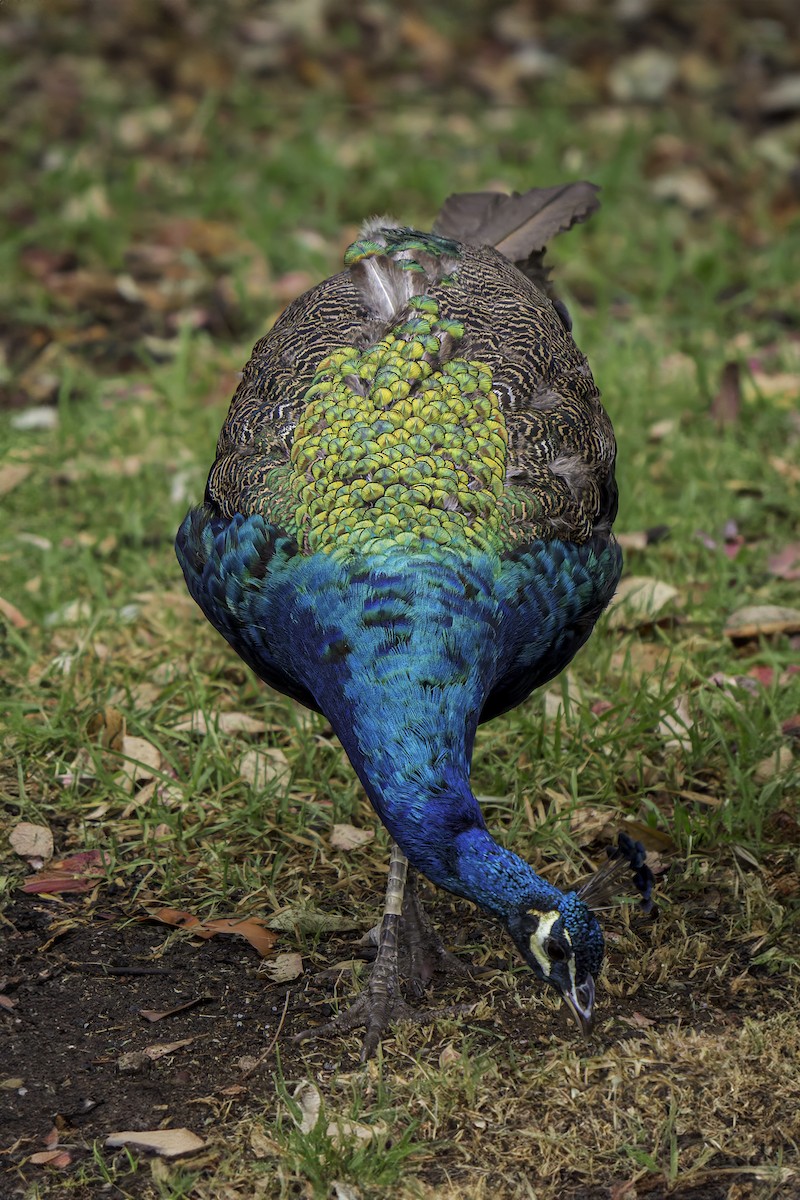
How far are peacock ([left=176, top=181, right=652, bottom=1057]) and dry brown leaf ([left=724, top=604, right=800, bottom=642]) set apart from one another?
0.97 m

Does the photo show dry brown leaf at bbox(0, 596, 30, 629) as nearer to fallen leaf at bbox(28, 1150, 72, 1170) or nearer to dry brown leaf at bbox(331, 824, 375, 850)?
dry brown leaf at bbox(331, 824, 375, 850)

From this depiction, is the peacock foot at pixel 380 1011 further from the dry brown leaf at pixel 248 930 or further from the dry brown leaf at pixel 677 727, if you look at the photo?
the dry brown leaf at pixel 677 727

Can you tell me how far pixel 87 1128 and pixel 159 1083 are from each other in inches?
7.3

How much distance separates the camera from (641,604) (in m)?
4.66

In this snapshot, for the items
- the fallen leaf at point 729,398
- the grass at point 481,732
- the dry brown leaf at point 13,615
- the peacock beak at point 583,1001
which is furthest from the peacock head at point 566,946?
the fallen leaf at point 729,398

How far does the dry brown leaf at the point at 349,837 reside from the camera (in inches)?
153

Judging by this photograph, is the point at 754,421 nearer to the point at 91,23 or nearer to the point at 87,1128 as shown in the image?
the point at 87,1128

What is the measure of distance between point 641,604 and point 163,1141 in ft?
7.55

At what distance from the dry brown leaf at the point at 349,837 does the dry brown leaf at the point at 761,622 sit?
1311 mm

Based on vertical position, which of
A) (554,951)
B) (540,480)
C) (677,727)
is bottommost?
(677,727)

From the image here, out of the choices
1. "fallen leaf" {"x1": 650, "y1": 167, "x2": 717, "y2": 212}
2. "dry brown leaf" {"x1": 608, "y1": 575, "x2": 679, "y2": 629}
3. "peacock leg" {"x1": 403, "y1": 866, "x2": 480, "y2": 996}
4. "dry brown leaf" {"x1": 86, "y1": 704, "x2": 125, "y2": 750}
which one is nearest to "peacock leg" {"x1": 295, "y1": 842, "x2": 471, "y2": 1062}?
"peacock leg" {"x1": 403, "y1": 866, "x2": 480, "y2": 996}

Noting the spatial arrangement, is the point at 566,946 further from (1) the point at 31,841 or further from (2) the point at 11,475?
(2) the point at 11,475

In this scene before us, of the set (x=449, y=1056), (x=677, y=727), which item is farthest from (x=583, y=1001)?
(x=677, y=727)

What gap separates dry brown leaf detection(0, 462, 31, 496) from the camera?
5.23 metres
